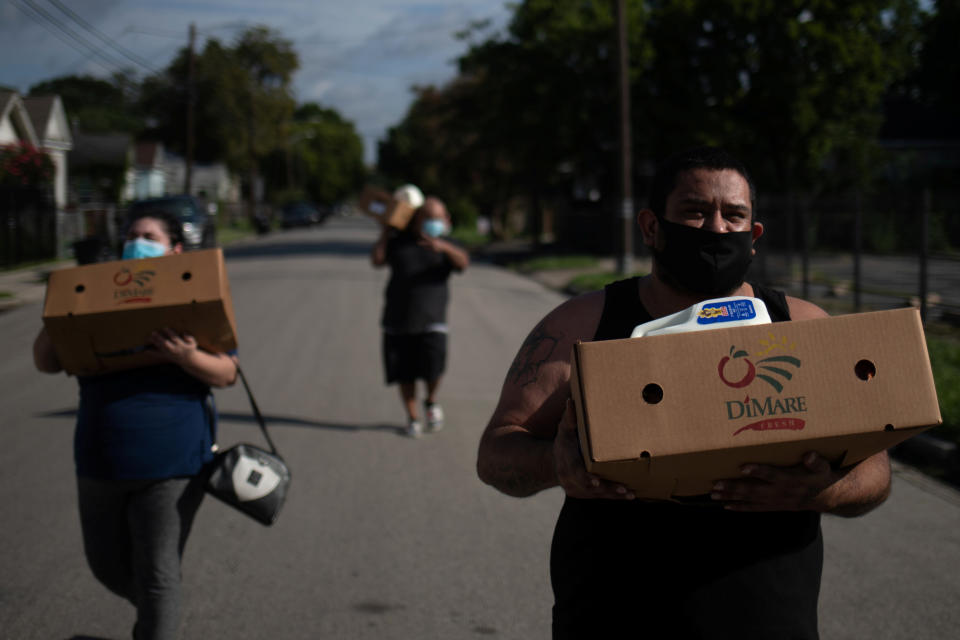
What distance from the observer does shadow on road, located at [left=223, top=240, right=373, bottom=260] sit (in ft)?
108

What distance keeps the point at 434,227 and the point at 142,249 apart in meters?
4.07

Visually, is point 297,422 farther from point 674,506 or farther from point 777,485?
point 777,485

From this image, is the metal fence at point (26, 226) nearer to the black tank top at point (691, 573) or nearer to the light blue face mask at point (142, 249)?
the light blue face mask at point (142, 249)

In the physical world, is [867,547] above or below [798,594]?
below

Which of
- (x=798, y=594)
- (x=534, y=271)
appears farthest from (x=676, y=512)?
(x=534, y=271)

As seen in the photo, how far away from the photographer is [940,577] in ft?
15.3

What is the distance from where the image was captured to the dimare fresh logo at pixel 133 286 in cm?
320

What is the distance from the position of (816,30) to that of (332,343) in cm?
1924

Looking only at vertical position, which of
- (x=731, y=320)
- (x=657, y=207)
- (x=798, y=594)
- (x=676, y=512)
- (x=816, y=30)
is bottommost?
(x=798, y=594)

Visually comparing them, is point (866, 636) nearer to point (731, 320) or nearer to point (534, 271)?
point (731, 320)

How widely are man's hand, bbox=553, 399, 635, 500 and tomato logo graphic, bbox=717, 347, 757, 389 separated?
30 cm

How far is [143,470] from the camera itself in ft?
10.8

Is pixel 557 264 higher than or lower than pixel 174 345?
lower

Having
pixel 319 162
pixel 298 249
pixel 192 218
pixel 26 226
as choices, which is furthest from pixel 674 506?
pixel 319 162
